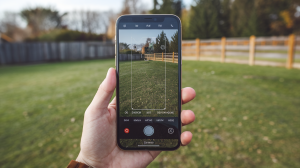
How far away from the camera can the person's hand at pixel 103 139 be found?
1.48 meters

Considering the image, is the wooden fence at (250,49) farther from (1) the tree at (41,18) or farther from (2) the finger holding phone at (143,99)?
(1) the tree at (41,18)

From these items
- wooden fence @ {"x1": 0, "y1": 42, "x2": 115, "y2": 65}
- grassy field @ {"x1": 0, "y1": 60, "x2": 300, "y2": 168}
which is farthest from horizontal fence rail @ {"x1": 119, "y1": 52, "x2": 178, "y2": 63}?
wooden fence @ {"x1": 0, "y1": 42, "x2": 115, "y2": 65}

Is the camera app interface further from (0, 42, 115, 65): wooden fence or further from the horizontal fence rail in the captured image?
(0, 42, 115, 65): wooden fence

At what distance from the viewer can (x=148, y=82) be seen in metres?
1.64

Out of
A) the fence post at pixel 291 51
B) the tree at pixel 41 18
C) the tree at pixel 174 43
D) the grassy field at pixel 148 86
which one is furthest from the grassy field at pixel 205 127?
the tree at pixel 41 18

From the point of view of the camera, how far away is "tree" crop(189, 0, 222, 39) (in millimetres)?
26469

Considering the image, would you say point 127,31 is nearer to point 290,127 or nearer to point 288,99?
point 290,127

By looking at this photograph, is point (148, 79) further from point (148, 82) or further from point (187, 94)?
point (187, 94)

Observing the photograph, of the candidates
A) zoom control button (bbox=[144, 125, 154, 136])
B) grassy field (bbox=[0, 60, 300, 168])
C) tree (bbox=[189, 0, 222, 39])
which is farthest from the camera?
tree (bbox=[189, 0, 222, 39])

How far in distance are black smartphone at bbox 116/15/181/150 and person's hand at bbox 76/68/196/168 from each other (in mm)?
87

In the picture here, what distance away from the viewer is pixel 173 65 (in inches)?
65.2

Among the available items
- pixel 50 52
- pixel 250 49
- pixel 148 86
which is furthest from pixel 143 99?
pixel 50 52

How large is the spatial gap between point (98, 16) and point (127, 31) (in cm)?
3249

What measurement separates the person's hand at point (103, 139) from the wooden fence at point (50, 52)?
17.3m
